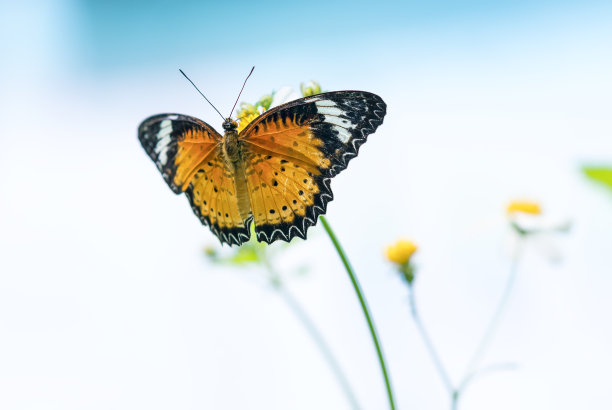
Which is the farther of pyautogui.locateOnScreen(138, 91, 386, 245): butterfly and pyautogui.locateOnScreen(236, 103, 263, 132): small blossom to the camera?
pyautogui.locateOnScreen(236, 103, 263, 132): small blossom

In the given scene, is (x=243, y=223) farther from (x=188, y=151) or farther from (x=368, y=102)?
(x=368, y=102)

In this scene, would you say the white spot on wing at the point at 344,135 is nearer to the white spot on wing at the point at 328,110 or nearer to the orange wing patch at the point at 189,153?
the white spot on wing at the point at 328,110

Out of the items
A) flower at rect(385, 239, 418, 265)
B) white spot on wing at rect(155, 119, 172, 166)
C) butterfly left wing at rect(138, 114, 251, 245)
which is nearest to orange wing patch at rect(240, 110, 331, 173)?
butterfly left wing at rect(138, 114, 251, 245)

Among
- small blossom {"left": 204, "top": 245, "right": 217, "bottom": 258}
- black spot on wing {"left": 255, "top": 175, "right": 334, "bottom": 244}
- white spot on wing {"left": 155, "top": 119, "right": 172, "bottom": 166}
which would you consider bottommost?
black spot on wing {"left": 255, "top": 175, "right": 334, "bottom": 244}

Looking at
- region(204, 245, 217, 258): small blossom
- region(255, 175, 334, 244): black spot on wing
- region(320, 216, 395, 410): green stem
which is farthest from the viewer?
region(204, 245, 217, 258): small blossom

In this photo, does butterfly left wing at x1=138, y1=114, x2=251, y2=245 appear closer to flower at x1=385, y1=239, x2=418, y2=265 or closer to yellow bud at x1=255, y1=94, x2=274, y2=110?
yellow bud at x1=255, y1=94, x2=274, y2=110

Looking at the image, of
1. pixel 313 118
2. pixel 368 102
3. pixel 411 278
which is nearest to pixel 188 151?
pixel 313 118

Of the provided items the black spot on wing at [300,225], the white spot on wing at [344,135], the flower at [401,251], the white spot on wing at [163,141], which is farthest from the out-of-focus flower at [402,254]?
the white spot on wing at [163,141]
